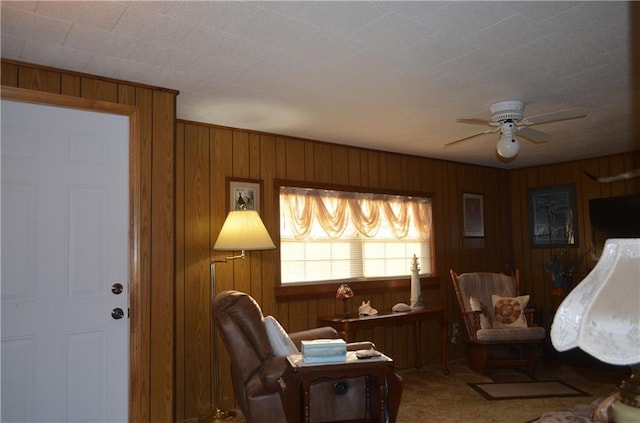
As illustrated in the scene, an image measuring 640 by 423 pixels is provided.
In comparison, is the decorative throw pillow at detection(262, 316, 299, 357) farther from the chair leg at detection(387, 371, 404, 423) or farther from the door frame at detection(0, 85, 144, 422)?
the door frame at detection(0, 85, 144, 422)

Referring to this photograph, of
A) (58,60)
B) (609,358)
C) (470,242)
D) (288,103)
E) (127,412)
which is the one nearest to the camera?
(609,358)

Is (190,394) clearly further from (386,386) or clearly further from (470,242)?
(470,242)

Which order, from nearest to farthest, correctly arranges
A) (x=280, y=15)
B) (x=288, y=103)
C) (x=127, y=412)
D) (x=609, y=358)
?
(x=609, y=358)
(x=280, y=15)
(x=127, y=412)
(x=288, y=103)

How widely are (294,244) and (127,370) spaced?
A: 2029mm

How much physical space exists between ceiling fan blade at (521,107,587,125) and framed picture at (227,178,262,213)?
2.27 m

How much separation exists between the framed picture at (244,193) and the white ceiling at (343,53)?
1.77ft

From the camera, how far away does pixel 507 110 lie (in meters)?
3.64

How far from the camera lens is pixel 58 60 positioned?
109 inches

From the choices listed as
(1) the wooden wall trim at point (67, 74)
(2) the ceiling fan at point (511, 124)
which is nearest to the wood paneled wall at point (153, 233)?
(1) the wooden wall trim at point (67, 74)

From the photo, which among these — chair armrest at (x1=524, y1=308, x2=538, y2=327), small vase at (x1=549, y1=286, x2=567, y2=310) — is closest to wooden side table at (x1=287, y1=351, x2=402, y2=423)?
chair armrest at (x1=524, y1=308, x2=538, y2=327)

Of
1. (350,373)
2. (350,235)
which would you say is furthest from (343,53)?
(350,235)

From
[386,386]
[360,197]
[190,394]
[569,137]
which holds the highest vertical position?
[569,137]

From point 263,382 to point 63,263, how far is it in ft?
4.46

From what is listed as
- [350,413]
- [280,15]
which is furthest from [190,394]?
[280,15]
